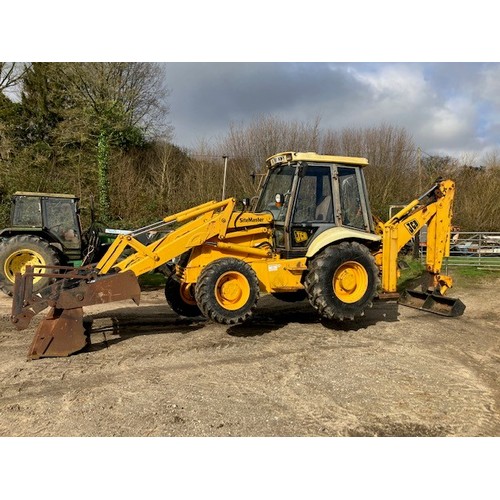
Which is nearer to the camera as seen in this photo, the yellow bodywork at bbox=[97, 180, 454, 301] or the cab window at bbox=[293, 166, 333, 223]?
the yellow bodywork at bbox=[97, 180, 454, 301]

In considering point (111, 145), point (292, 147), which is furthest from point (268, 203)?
point (111, 145)

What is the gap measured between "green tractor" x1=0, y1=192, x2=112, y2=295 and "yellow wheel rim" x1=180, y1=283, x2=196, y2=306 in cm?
374

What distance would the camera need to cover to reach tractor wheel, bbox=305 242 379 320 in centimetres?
623

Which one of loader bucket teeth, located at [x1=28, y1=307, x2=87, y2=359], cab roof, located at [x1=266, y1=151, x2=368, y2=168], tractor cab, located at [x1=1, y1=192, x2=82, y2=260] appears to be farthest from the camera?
tractor cab, located at [x1=1, y1=192, x2=82, y2=260]

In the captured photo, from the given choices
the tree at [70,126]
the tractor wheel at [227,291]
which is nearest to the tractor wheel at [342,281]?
the tractor wheel at [227,291]

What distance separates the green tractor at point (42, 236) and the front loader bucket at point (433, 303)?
7.06 metres

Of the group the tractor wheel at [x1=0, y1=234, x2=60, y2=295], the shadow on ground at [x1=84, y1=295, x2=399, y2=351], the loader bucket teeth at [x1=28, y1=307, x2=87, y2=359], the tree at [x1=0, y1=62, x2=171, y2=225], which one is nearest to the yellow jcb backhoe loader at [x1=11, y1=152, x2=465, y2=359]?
the loader bucket teeth at [x1=28, y1=307, x2=87, y2=359]

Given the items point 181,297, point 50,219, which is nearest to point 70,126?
point 50,219

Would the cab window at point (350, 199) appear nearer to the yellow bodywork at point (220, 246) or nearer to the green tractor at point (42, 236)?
the yellow bodywork at point (220, 246)

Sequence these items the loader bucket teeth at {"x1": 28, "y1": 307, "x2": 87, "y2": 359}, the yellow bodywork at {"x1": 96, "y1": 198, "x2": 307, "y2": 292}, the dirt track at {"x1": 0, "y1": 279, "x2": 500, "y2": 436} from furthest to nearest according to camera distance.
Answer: the yellow bodywork at {"x1": 96, "y1": 198, "x2": 307, "y2": 292}
the loader bucket teeth at {"x1": 28, "y1": 307, "x2": 87, "y2": 359}
the dirt track at {"x1": 0, "y1": 279, "x2": 500, "y2": 436}

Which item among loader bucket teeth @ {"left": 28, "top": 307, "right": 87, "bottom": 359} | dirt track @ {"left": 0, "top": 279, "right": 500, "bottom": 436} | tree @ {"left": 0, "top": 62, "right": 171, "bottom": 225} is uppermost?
tree @ {"left": 0, "top": 62, "right": 171, "bottom": 225}

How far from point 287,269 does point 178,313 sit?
Answer: 2.10 metres

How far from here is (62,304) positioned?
548 cm

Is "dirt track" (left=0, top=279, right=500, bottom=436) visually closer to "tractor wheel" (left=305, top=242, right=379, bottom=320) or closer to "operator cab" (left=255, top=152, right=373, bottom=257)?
"tractor wheel" (left=305, top=242, right=379, bottom=320)
